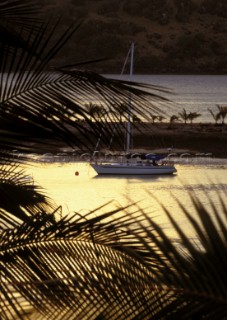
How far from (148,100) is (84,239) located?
0.67 meters

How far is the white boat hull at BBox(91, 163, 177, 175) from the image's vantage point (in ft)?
119

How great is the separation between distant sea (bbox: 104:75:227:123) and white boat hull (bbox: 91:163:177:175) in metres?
40.0

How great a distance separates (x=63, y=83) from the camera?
14.1ft

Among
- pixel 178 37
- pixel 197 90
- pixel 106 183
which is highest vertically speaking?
pixel 178 37

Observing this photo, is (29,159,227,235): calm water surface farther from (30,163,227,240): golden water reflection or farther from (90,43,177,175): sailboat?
(90,43,177,175): sailboat

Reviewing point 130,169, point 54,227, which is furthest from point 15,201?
point 130,169

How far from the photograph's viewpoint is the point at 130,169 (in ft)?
120

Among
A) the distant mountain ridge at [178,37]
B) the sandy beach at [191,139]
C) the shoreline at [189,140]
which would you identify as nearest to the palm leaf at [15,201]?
the shoreline at [189,140]

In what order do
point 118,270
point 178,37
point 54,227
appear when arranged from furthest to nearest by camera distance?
1. point 178,37
2. point 54,227
3. point 118,270

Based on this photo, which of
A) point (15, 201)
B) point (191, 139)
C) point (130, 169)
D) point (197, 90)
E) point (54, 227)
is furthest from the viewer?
point (197, 90)

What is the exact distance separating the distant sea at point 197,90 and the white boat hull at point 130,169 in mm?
40026

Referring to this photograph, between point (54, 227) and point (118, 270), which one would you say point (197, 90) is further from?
point (118, 270)

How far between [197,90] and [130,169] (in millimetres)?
100549

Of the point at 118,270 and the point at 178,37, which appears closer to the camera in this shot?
the point at 118,270
